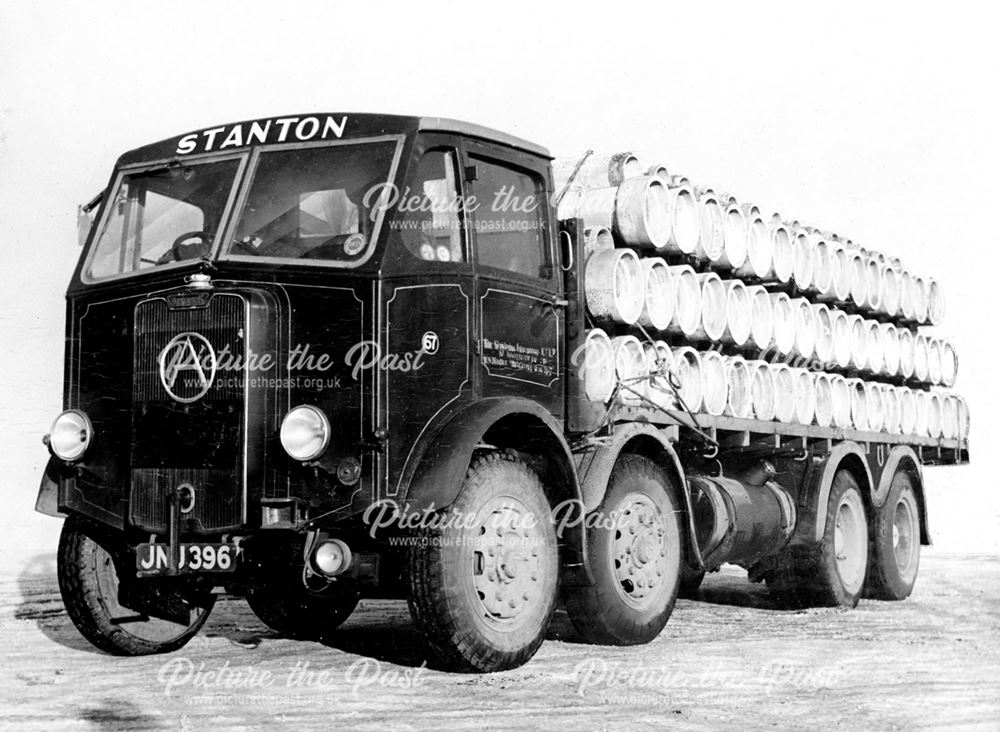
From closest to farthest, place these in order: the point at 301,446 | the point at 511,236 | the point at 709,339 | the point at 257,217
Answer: the point at 301,446 → the point at 257,217 → the point at 511,236 → the point at 709,339

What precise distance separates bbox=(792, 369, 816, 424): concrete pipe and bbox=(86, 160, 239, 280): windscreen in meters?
5.35

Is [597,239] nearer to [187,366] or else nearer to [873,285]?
[187,366]

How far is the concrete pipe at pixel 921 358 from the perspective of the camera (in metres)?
14.1

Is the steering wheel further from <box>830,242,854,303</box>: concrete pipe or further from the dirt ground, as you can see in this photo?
<box>830,242,854,303</box>: concrete pipe

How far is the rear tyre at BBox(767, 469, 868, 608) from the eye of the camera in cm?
1172

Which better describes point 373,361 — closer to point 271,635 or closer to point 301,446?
point 301,446

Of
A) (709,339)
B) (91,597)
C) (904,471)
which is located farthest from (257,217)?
(904,471)

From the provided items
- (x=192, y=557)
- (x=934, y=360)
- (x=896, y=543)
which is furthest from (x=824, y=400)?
(x=192, y=557)

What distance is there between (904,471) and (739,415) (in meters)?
3.57

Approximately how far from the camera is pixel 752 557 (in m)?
10.9

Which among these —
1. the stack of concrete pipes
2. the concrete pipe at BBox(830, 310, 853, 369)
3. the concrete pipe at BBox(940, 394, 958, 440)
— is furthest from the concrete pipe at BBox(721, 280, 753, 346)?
the concrete pipe at BBox(940, 394, 958, 440)

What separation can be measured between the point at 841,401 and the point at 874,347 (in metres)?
1.07

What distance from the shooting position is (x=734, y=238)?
10797 mm

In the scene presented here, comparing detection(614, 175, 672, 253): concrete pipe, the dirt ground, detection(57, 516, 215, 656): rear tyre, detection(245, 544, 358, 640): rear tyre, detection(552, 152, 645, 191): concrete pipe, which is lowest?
the dirt ground
